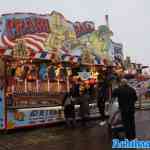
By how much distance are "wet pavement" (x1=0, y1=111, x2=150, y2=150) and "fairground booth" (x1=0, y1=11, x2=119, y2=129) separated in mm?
740

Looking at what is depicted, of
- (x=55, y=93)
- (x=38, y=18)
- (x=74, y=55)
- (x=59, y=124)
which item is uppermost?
(x=38, y=18)

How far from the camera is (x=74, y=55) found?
18328 millimetres

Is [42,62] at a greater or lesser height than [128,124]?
greater

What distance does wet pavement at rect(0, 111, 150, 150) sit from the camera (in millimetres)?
11469

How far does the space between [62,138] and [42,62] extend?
4832mm

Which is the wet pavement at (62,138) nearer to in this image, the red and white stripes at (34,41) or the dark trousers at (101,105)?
the dark trousers at (101,105)

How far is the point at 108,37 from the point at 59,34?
3.91 meters

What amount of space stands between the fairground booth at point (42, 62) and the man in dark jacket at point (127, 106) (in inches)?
202

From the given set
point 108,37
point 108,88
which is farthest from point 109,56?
point 108,88

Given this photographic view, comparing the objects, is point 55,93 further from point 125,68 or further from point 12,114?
point 125,68

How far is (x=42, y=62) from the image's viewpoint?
56.5ft

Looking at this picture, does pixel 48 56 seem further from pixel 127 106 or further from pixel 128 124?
pixel 128 124

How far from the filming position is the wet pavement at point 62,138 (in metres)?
11.5

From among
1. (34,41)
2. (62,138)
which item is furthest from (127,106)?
(34,41)
